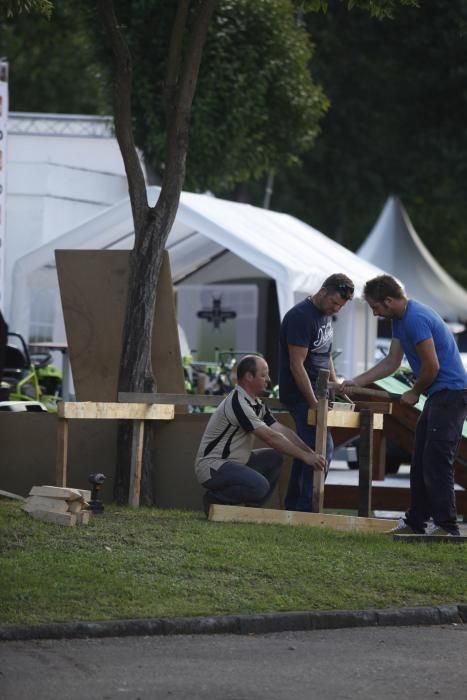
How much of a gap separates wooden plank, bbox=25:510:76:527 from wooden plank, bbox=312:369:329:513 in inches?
70.8

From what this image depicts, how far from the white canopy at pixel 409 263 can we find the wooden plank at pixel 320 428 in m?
21.7

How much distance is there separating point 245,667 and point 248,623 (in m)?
0.95

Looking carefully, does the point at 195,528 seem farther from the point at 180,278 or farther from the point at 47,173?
the point at 47,173

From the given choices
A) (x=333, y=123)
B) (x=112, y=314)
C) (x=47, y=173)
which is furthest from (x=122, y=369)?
(x=333, y=123)

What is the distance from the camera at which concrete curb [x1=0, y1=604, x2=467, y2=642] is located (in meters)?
7.55

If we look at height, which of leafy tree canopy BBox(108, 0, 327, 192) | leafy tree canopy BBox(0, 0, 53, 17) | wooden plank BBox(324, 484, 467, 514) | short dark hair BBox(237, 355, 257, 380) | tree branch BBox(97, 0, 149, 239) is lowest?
wooden plank BBox(324, 484, 467, 514)

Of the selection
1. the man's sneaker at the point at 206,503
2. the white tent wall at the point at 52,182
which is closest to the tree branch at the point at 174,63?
the man's sneaker at the point at 206,503

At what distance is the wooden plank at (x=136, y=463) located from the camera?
39.4 ft

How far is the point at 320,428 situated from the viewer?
11086 mm

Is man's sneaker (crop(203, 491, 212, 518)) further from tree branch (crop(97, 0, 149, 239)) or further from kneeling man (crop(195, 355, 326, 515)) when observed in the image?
tree branch (crop(97, 0, 149, 239))

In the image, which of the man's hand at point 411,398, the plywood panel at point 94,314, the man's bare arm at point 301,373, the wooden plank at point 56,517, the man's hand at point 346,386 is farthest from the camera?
the plywood panel at point 94,314

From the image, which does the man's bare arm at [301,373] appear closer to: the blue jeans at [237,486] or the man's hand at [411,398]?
the blue jeans at [237,486]

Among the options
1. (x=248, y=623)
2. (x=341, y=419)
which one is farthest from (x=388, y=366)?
(x=248, y=623)

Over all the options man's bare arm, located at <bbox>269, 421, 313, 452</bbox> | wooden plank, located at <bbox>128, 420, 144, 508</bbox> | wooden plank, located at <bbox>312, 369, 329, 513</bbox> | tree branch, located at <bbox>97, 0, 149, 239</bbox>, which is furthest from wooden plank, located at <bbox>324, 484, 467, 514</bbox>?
tree branch, located at <bbox>97, 0, 149, 239</bbox>
